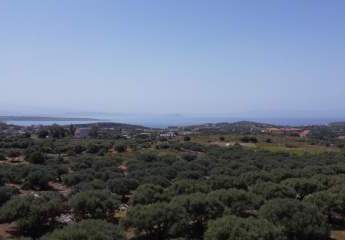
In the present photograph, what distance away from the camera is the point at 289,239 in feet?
82.1

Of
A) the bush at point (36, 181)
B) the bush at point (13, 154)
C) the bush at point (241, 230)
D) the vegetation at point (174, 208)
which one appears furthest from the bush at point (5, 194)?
the bush at point (13, 154)

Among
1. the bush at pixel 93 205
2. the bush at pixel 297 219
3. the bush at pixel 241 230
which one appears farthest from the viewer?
the bush at pixel 93 205

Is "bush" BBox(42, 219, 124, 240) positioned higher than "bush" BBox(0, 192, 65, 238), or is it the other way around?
"bush" BBox(42, 219, 124, 240)

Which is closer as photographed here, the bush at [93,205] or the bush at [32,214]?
the bush at [32,214]

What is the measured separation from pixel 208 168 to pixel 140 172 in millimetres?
9887

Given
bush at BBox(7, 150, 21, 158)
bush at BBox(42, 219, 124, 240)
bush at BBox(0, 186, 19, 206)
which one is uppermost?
bush at BBox(42, 219, 124, 240)

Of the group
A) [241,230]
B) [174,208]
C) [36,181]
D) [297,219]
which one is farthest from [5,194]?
[297,219]

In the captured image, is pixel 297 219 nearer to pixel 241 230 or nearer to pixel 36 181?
pixel 241 230

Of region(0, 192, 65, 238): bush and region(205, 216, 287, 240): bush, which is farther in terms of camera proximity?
region(0, 192, 65, 238): bush

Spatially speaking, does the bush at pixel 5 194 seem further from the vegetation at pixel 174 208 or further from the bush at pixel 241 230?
the bush at pixel 241 230

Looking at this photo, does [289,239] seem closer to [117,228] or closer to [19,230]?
[117,228]

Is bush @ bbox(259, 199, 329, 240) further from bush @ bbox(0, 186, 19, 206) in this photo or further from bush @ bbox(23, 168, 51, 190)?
bush @ bbox(23, 168, 51, 190)

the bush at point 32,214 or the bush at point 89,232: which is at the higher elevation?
the bush at point 89,232

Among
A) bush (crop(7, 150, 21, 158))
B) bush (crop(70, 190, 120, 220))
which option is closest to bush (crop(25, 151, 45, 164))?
bush (crop(7, 150, 21, 158))
